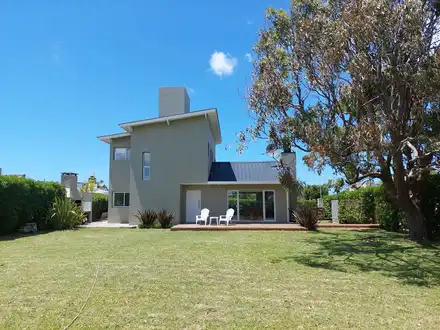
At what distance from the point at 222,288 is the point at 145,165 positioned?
17701 millimetres

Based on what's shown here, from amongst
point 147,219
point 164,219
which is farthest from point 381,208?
point 147,219

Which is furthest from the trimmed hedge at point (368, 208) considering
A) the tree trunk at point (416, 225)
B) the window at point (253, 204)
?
the window at point (253, 204)

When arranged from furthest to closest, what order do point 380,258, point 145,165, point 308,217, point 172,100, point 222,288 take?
point 172,100, point 145,165, point 308,217, point 380,258, point 222,288

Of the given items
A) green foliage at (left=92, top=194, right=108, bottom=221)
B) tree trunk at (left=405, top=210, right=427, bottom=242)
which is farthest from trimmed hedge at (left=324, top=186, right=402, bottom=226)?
green foliage at (left=92, top=194, right=108, bottom=221)

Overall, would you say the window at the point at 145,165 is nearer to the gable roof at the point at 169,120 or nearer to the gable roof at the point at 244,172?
the gable roof at the point at 169,120

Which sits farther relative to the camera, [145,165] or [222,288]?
[145,165]

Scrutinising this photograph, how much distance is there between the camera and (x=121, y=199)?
2511cm

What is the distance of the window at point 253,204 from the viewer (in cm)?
2255

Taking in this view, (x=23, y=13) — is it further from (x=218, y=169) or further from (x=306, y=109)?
(x=218, y=169)

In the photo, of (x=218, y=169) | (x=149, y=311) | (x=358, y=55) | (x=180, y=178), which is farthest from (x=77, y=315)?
(x=218, y=169)

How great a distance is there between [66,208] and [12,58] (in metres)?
8.13

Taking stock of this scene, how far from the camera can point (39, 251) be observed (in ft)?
34.2

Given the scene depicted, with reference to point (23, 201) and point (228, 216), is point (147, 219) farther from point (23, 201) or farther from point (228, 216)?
point (23, 201)

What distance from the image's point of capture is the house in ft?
72.9
